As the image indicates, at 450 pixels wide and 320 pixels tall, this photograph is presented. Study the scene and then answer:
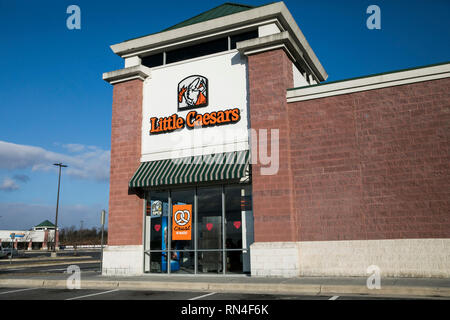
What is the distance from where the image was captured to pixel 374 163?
14.7m

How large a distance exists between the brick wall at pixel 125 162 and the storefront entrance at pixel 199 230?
0.72 metres

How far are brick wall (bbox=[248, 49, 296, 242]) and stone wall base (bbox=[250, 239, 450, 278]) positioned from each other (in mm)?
636

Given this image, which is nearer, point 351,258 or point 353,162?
point 351,258

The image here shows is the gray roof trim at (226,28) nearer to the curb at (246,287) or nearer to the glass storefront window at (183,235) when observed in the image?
the glass storefront window at (183,235)

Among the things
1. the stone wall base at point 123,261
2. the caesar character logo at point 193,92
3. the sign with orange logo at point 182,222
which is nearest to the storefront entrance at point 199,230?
the sign with orange logo at point 182,222

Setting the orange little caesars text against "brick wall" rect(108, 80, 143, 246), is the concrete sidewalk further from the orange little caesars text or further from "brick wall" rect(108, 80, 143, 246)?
the orange little caesars text

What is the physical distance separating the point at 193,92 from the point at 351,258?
392 inches

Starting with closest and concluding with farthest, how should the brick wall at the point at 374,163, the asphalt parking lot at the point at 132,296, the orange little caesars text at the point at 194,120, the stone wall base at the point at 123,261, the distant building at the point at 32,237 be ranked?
the asphalt parking lot at the point at 132,296 → the brick wall at the point at 374,163 → the orange little caesars text at the point at 194,120 → the stone wall base at the point at 123,261 → the distant building at the point at 32,237

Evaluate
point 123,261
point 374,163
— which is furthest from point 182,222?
point 374,163

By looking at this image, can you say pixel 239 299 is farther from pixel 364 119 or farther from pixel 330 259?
pixel 364 119

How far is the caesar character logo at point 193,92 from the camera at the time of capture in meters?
18.1

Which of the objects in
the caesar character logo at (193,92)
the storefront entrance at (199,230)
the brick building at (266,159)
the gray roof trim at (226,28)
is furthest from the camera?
the caesar character logo at (193,92)

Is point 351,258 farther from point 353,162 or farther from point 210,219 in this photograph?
point 210,219

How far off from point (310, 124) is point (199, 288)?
776 cm
